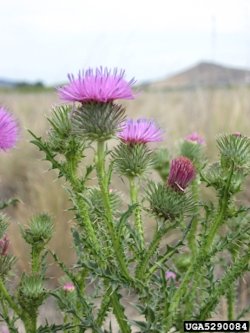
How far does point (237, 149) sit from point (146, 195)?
29 centimetres

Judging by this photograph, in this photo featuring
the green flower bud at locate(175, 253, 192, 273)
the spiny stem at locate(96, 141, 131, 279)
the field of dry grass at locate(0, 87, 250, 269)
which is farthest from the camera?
the field of dry grass at locate(0, 87, 250, 269)

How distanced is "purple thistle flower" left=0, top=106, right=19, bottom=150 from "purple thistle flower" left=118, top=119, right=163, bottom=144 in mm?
356

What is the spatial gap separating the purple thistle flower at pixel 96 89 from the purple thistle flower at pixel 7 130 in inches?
13.5

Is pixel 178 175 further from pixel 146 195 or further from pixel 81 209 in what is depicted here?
pixel 81 209

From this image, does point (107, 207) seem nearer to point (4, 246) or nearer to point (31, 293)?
point (31, 293)

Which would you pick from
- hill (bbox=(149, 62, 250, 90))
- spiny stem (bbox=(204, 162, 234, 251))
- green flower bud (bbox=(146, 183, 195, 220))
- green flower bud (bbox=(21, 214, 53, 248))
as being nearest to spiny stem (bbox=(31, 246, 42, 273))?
green flower bud (bbox=(21, 214, 53, 248))

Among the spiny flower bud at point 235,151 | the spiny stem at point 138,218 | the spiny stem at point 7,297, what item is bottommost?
the spiny stem at point 7,297

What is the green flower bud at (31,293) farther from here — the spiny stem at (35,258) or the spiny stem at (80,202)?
the spiny stem at (80,202)

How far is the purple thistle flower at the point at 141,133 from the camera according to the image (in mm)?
1731

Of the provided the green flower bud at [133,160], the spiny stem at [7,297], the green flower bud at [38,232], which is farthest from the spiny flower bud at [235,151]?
the spiny stem at [7,297]

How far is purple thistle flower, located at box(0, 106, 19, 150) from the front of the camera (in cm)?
180

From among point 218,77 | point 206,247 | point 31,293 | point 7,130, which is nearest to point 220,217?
point 206,247

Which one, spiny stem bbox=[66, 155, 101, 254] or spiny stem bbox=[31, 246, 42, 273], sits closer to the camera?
spiny stem bbox=[66, 155, 101, 254]

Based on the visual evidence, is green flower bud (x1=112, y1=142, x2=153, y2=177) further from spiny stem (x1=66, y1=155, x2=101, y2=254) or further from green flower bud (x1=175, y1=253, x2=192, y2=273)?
green flower bud (x1=175, y1=253, x2=192, y2=273)
